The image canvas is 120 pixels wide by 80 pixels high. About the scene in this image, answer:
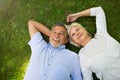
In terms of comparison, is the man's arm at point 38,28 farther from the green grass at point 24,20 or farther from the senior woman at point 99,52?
the senior woman at point 99,52

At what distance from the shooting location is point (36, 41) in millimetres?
4535

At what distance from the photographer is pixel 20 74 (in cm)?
484

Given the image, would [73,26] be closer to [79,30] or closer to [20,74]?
[79,30]

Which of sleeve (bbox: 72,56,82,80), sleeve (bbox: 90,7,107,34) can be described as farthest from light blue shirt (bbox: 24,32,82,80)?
sleeve (bbox: 90,7,107,34)

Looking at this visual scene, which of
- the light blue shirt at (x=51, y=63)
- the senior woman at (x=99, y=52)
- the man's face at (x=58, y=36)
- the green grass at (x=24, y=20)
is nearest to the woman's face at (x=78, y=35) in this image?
the senior woman at (x=99, y=52)

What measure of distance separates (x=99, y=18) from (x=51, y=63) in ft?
3.84

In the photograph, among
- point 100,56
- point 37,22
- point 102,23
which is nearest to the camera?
point 100,56

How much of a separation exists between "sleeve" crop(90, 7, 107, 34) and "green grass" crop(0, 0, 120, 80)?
0.30 meters

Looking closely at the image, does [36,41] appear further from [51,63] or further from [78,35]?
[78,35]

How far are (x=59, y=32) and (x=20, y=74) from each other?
45.6 inches

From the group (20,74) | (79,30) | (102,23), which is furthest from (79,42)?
(20,74)

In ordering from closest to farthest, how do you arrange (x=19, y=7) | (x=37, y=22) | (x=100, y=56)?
(x=100, y=56)
(x=37, y=22)
(x=19, y=7)

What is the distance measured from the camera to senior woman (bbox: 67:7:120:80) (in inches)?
165

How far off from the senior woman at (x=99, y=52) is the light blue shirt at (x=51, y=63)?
0.17 m
